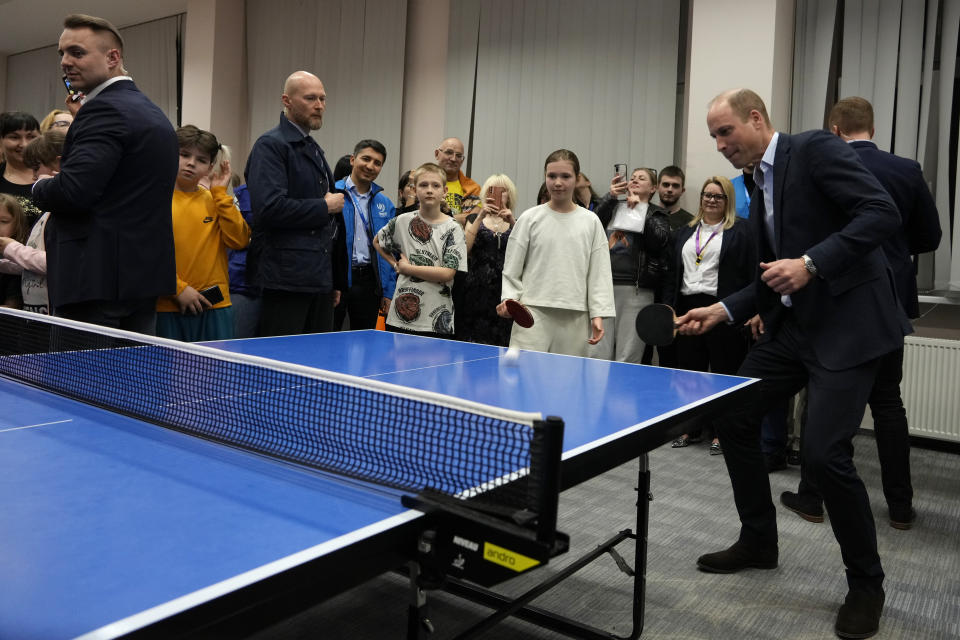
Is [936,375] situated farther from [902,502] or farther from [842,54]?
[842,54]

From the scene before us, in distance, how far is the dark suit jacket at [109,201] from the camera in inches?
104

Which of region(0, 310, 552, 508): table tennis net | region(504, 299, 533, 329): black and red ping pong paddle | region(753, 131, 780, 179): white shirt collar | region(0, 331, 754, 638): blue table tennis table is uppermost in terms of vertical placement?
region(753, 131, 780, 179): white shirt collar

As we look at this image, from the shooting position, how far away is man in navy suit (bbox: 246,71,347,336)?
3.44 metres

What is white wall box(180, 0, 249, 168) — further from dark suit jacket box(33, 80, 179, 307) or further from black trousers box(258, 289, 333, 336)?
dark suit jacket box(33, 80, 179, 307)

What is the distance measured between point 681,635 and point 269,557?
1781 mm

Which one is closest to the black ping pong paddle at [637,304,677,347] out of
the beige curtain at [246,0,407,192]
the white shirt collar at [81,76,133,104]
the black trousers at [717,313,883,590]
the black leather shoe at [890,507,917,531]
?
the black trousers at [717,313,883,590]

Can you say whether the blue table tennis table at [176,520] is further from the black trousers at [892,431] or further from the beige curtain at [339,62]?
the beige curtain at [339,62]

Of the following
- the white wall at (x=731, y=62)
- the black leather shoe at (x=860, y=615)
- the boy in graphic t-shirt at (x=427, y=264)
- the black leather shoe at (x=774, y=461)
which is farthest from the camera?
the white wall at (x=731, y=62)

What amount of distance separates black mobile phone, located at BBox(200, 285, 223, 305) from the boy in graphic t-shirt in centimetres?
97

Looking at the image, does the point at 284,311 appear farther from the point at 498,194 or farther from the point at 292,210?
the point at 498,194

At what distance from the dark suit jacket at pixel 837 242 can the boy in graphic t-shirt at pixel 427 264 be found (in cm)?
203

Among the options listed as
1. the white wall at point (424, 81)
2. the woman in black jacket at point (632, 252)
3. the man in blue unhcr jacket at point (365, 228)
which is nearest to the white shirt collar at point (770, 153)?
the woman in black jacket at point (632, 252)

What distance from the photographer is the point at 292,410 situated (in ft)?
5.33

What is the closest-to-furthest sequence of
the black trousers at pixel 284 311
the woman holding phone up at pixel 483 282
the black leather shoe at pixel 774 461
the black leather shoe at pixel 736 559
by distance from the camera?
the black leather shoe at pixel 736 559, the black trousers at pixel 284 311, the black leather shoe at pixel 774 461, the woman holding phone up at pixel 483 282
